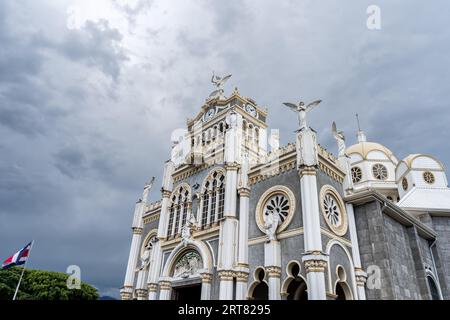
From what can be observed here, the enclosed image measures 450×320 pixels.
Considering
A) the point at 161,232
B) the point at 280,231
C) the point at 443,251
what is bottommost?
the point at 280,231

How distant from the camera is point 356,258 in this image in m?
19.1

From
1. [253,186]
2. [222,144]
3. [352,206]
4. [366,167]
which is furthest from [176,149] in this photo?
[366,167]

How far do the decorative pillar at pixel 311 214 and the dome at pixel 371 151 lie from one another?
919 inches

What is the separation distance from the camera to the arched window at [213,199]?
23047 millimetres

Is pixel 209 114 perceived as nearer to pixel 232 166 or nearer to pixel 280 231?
pixel 232 166

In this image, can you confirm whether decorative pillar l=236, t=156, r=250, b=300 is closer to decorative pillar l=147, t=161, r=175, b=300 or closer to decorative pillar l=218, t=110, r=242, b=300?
decorative pillar l=218, t=110, r=242, b=300

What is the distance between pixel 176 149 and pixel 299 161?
1503 centimetres

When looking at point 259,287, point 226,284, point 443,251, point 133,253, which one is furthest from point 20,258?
point 443,251

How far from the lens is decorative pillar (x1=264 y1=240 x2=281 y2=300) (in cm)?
1758

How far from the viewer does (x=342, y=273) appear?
18.1 m

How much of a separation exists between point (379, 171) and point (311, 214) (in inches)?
1015

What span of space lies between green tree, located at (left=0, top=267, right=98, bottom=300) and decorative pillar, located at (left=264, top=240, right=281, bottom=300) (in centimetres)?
3237
